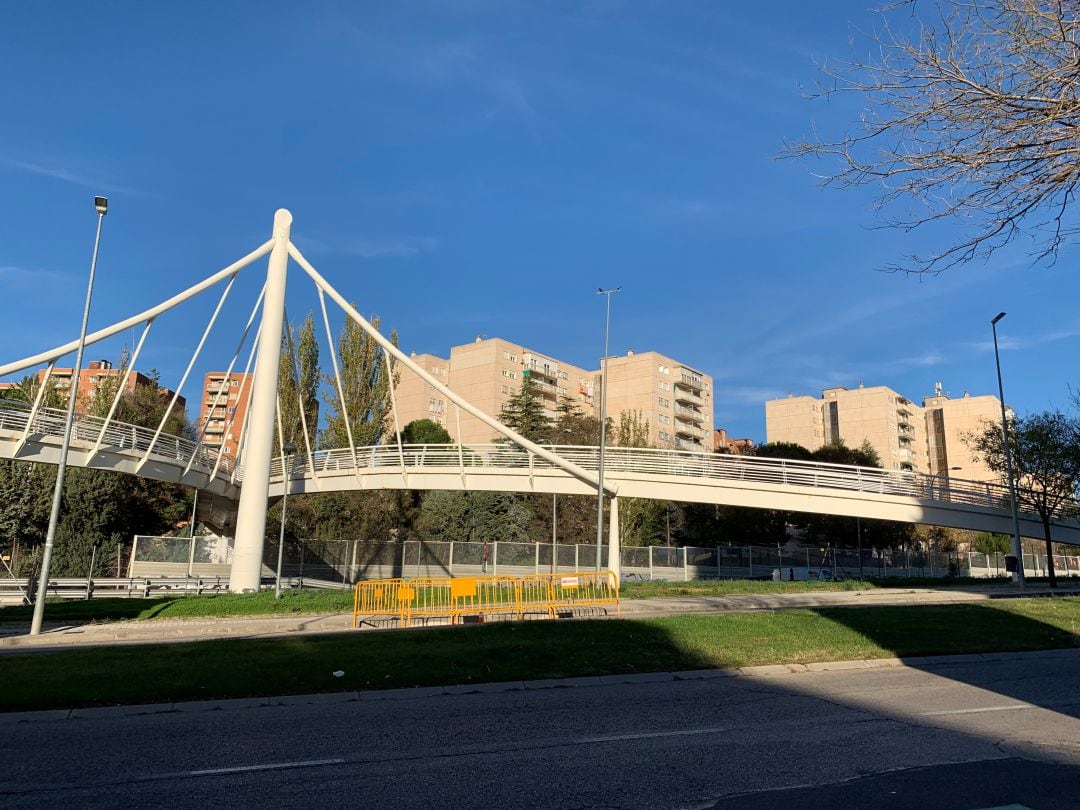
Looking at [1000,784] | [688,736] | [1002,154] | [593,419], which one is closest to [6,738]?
[688,736]

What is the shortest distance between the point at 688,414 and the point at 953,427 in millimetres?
44044

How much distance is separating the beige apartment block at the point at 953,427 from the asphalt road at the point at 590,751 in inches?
4555

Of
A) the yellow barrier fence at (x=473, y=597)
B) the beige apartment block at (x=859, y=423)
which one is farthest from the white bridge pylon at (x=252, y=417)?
the beige apartment block at (x=859, y=423)

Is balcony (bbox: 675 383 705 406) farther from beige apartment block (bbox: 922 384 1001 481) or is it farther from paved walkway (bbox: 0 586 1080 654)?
paved walkway (bbox: 0 586 1080 654)

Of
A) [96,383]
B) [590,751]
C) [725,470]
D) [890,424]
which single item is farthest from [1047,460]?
[890,424]

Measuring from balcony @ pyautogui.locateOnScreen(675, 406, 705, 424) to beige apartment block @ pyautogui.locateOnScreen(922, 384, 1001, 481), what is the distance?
36982 millimetres

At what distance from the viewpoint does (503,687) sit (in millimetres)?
10227

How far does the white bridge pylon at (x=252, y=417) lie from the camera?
1168 inches

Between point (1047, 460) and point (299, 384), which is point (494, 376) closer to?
point (299, 384)

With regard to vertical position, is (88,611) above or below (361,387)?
below

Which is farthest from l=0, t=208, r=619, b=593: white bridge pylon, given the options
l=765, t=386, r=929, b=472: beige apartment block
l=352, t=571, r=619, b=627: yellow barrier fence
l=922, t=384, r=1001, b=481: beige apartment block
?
l=922, t=384, r=1001, b=481: beige apartment block

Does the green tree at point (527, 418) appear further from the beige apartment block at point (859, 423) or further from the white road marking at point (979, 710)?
the white road marking at point (979, 710)

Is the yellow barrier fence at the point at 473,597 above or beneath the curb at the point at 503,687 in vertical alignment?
above

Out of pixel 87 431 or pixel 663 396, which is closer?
pixel 87 431
